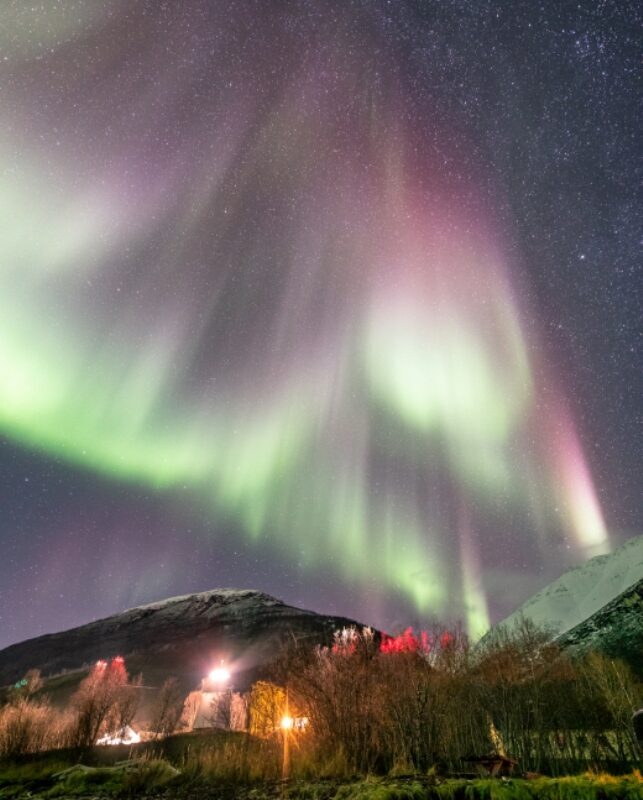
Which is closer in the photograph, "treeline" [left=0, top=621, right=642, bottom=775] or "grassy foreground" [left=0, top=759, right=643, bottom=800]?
"grassy foreground" [left=0, top=759, right=643, bottom=800]

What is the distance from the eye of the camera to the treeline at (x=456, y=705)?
3450 cm

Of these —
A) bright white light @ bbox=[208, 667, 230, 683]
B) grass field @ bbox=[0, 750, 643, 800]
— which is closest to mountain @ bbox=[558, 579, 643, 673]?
bright white light @ bbox=[208, 667, 230, 683]

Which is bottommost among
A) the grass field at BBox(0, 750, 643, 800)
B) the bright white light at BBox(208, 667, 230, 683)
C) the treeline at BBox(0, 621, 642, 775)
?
the grass field at BBox(0, 750, 643, 800)

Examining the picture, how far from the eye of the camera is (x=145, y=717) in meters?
103

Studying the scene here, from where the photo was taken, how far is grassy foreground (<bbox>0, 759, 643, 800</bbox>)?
12.9 meters

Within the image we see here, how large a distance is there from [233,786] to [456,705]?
85.4ft

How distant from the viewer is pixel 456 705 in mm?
45438

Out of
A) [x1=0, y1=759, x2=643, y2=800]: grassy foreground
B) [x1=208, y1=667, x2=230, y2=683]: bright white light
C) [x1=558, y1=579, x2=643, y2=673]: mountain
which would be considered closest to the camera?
[x1=0, y1=759, x2=643, y2=800]: grassy foreground

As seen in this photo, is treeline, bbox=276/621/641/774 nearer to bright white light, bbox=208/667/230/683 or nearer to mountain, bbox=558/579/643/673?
mountain, bbox=558/579/643/673

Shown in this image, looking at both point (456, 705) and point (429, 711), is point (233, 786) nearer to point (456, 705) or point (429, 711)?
point (429, 711)

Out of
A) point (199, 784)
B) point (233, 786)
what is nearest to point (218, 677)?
point (199, 784)

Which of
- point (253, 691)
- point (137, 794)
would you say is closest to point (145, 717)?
point (253, 691)

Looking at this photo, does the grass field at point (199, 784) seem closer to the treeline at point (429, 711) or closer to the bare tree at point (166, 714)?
the treeline at point (429, 711)

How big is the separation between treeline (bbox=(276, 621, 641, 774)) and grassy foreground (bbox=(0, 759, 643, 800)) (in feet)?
27.0
